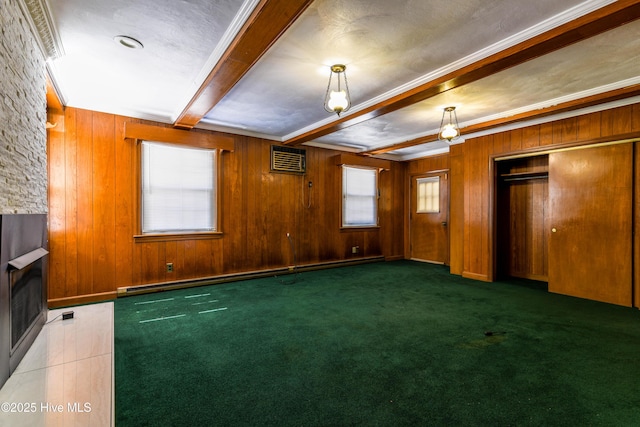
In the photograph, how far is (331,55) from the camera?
2.68 m

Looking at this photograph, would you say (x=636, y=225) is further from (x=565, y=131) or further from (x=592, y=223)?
(x=565, y=131)

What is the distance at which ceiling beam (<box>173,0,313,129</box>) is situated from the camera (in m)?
1.87

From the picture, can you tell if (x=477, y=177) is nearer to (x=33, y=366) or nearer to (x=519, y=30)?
(x=519, y=30)

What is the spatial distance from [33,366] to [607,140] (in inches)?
246

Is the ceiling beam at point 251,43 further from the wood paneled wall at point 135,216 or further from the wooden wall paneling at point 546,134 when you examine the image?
the wooden wall paneling at point 546,134

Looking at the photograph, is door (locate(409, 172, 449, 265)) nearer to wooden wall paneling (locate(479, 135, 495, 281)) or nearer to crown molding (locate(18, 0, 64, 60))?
wooden wall paneling (locate(479, 135, 495, 281))

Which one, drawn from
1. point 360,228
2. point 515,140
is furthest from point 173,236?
point 515,140

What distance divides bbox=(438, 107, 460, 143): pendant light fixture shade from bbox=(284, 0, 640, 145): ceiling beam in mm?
796

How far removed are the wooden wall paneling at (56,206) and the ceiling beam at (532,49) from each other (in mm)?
3924

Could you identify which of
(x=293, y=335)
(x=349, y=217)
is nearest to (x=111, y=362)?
(x=293, y=335)

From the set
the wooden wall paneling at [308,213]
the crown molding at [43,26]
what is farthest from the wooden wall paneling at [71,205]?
the wooden wall paneling at [308,213]

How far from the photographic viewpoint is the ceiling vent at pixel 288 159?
18.1 feet

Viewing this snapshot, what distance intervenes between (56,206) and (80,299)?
1.22 meters

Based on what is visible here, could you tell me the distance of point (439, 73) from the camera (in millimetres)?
2980
